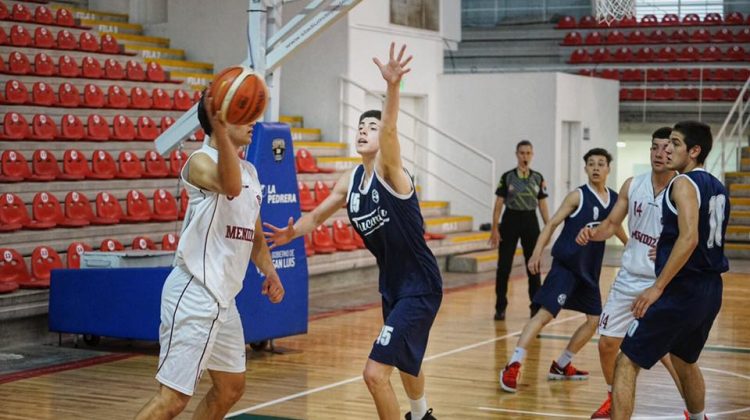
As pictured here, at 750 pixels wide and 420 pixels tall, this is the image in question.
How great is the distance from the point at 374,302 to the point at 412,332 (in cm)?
725

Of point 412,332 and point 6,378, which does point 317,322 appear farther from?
point 412,332

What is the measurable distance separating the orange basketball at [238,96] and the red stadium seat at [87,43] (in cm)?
1031

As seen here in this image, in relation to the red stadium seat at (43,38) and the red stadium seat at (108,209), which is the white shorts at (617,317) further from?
the red stadium seat at (43,38)

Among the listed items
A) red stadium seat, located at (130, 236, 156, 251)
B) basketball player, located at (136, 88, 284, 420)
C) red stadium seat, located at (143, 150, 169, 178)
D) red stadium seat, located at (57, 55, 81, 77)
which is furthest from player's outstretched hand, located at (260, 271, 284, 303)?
red stadium seat, located at (57, 55, 81, 77)

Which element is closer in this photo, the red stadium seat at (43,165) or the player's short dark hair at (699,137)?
the player's short dark hair at (699,137)

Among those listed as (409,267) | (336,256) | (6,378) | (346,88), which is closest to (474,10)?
(346,88)

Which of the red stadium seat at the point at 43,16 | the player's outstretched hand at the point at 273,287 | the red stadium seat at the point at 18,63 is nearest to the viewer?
the player's outstretched hand at the point at 273,287

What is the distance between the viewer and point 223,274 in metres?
5.09

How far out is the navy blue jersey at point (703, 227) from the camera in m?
5.93

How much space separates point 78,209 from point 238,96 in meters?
7.06

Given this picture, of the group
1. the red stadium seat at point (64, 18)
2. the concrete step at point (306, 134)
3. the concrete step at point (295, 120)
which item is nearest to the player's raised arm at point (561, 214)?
the concrete step at point (306, 134)

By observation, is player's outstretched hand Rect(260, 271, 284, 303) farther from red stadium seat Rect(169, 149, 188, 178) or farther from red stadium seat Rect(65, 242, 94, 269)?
red stadium seat Rect(169, 149, 188, 178)

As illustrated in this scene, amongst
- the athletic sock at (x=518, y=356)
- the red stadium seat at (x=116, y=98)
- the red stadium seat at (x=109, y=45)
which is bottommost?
the athletic sock at (x=518, y=356)

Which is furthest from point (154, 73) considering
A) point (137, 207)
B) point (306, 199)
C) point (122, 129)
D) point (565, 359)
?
point (565, 359)
